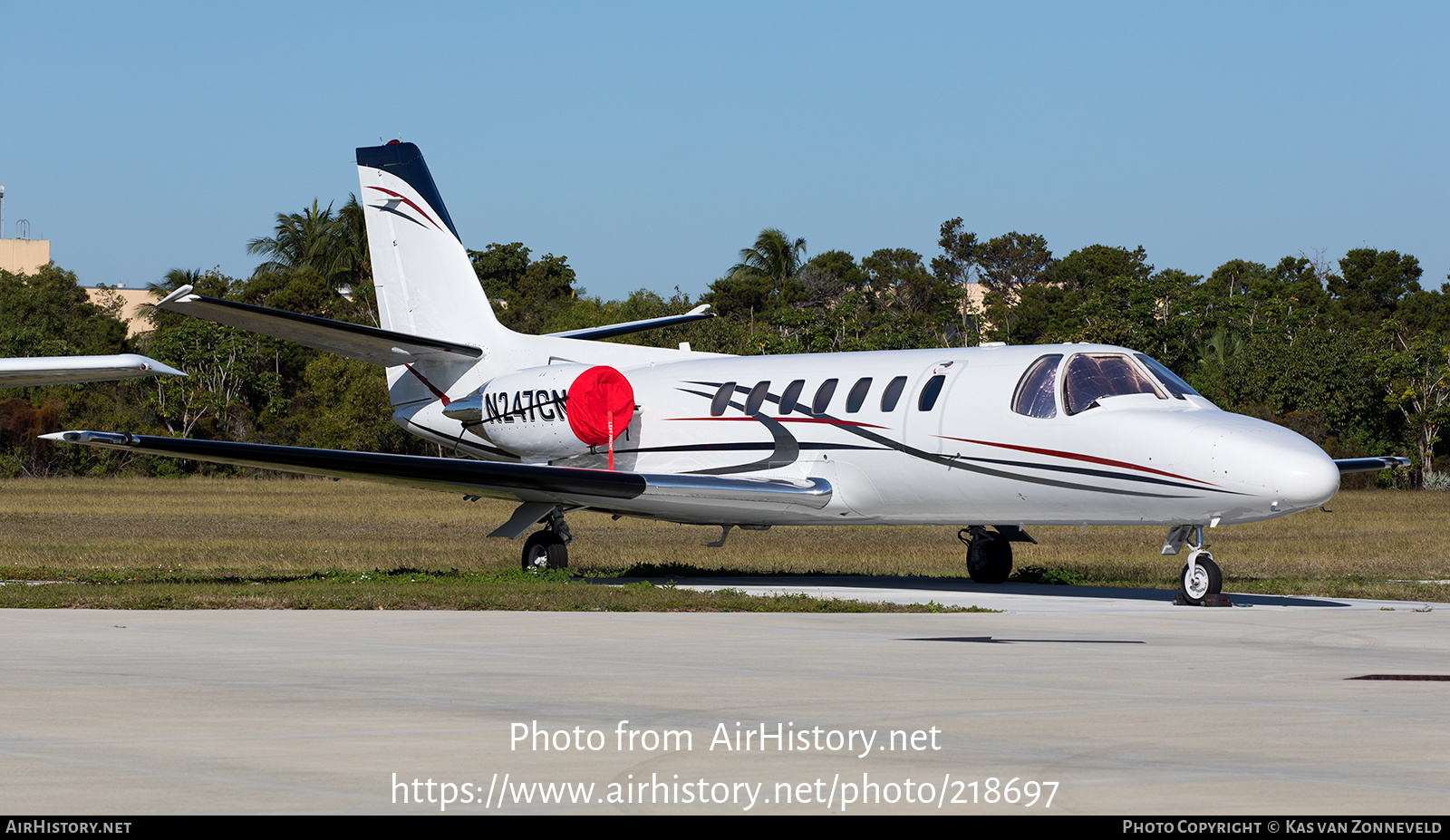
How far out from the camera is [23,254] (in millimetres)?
109688

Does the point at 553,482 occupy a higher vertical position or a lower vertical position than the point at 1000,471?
lower

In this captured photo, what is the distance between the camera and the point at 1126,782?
6.35 m

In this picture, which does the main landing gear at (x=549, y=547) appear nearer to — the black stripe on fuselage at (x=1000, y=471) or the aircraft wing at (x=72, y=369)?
the black stripe on fuselage at (x=1000, y=471)

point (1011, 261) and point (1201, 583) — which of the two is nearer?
point (1201, 583)

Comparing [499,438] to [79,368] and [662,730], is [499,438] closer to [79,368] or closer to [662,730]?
[79,368]

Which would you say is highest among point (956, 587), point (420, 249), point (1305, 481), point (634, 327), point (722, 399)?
point (420, 249)

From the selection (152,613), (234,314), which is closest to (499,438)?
(234,314)

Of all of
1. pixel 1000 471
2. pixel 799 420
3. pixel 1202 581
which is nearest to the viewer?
pixel 1202 581

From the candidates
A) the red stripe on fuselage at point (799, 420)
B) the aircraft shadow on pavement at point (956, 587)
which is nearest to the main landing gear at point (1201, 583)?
the aircraft shadow on pavement at point (956, 587)

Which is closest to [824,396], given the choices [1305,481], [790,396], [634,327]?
[790,396]

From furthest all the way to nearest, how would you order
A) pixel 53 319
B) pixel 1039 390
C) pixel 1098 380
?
pixel 53 319 → pixel 1039 390 → pixel 1098 380

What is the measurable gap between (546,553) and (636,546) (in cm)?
717

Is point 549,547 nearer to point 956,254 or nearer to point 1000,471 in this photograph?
point 1000,471

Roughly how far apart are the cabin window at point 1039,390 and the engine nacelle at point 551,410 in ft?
19.6
